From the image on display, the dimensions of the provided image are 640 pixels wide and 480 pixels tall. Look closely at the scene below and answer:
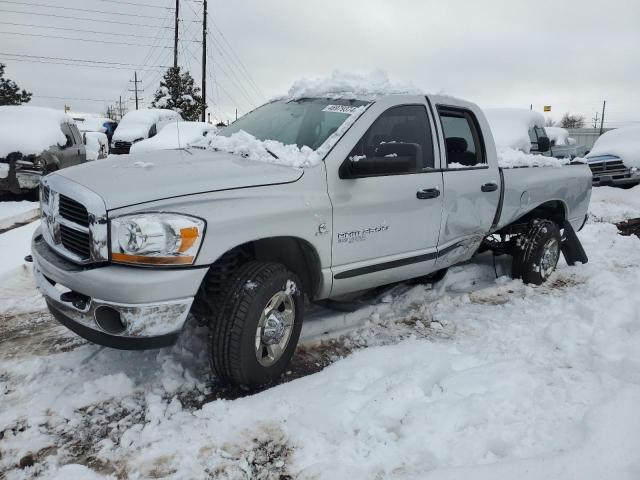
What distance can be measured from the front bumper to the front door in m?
1.09

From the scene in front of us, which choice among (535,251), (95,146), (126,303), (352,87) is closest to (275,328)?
(126,303)

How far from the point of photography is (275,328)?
3.05m

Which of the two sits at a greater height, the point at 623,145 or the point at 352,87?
the point at 352,87

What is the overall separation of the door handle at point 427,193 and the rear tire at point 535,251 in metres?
1.68

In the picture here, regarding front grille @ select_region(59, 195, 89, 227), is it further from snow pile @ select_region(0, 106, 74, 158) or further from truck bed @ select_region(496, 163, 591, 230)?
snow pile @ select_region(0, 106, 74, 158)

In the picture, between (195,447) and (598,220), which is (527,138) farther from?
(195,447)

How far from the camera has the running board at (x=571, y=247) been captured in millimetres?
5574

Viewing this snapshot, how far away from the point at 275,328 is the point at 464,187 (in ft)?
6.76

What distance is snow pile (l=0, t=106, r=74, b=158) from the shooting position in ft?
28.4

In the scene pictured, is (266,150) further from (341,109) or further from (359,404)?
(359,404)

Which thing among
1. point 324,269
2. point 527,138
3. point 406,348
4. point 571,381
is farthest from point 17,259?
point 527,138

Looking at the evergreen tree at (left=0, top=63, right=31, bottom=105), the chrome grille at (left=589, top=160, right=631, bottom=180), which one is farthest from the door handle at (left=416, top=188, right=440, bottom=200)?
the evergreen tree at (left=0, top=63, right=31, bottom=105)

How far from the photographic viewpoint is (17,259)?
5344 mm

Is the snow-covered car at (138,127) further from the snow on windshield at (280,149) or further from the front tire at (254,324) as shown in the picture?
the front tire at (254,324)
